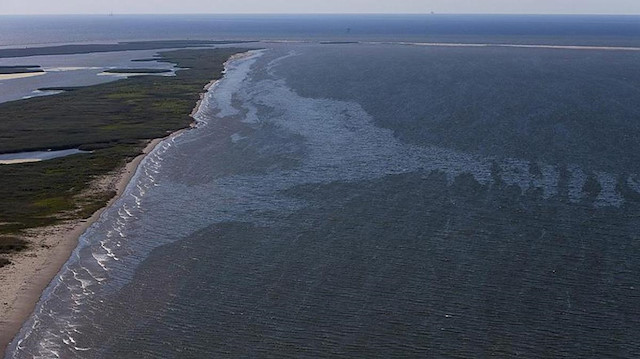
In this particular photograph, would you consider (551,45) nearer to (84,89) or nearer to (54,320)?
(84,89)

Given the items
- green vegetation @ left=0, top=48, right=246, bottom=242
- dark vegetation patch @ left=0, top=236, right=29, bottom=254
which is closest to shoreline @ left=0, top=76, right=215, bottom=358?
dark vegetation patch @ left=0, top=236, right=29, bottom=254

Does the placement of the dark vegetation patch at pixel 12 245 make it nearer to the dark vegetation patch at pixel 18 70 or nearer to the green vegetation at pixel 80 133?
the green vegetation at pixel 80 133

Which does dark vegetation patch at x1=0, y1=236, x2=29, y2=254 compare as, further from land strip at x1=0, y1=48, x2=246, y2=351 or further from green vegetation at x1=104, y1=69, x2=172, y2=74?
green vegetation at x1=104, y1=69, x2=172, y2=74

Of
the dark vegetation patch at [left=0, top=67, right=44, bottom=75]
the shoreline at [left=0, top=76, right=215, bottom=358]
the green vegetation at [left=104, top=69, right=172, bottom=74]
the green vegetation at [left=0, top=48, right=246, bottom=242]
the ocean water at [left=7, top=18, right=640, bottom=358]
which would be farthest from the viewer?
the dark vegetation patch at [left=0, top=67, right=44, bottom=75]

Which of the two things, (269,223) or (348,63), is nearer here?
(269,223)

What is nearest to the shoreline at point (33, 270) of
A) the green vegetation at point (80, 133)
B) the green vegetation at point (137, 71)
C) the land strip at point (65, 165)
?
the land strip at point (65, 165)

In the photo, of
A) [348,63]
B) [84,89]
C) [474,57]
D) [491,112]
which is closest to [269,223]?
[491,112]

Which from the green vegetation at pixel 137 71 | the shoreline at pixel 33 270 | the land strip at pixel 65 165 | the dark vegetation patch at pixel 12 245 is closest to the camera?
the shoreline at pixel 33 270
